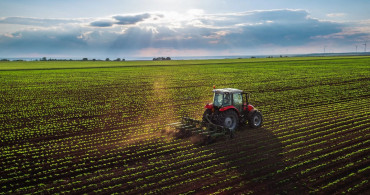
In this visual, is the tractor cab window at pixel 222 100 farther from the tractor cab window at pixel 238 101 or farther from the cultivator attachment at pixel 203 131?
the cultivator attachment at pixel 203 131

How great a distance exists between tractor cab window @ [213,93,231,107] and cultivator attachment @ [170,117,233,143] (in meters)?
1.21

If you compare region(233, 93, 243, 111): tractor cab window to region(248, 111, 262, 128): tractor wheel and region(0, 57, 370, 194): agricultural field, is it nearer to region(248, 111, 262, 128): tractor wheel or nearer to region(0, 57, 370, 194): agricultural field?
region(248, 111, 262, 128): tractor wheel

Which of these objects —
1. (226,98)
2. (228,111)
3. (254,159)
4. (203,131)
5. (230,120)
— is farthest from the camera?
(226,98)

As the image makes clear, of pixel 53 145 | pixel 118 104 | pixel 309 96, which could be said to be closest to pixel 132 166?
pixel 53 145

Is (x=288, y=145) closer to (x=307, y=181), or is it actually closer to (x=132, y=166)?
(x=307, y=181)

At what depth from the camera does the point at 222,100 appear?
14617 mm

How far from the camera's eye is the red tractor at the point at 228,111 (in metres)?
14.2

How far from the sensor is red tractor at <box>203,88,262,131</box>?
46.7 ft

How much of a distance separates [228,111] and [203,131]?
1604mm

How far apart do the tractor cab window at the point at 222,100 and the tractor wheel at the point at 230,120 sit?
1.57 feet

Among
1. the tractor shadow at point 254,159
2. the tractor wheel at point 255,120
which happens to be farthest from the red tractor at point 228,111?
the tractor shadow at point 254,159

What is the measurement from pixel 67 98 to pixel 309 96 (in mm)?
22228

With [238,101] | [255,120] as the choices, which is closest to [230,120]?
[238,101]

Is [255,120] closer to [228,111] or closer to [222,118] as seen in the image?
[228,111]
